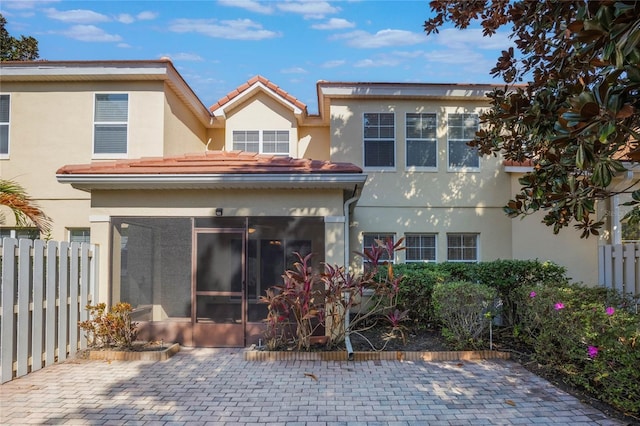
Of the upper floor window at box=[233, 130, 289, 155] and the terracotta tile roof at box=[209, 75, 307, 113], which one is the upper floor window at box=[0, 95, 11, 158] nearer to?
the terracotta tile roof at box=[209, 75, 307, 113]

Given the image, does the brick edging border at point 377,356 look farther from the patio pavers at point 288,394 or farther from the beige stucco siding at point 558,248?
the beige stucco siding at point 558,248

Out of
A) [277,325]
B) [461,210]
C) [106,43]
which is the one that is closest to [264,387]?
[277,325]

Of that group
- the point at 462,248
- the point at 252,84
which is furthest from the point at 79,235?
the point at 462,248

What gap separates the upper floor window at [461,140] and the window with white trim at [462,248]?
209 centimetres

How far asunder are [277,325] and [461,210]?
689 cm

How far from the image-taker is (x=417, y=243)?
12398mm

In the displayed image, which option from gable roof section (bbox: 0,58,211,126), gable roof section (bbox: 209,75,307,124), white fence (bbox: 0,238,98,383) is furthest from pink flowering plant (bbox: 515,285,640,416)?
gable roof section (bbox: 0,58,211,126)

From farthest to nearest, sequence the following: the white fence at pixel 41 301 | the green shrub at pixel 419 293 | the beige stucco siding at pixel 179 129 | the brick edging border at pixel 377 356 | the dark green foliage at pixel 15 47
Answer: the dark green foliage at pixel 15 47 → the beige stucco siding at pixel 179 129 → the green shrub at pixel 419 293 → the brick edging border at pixel 377 356 → the white fence at pixel 41 301

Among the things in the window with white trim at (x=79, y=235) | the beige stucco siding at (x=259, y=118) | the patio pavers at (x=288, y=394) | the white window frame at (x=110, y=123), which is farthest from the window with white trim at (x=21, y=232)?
the beige stucco siding at (x=259, y=118)

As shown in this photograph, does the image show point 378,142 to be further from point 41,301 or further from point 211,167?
point 41,301

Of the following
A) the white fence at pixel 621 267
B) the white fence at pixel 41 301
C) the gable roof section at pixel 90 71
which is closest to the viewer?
the white fence at pixel 41 301

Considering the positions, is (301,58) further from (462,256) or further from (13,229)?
(13,229)

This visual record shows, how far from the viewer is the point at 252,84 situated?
45.8ft

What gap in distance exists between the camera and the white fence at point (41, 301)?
20.9 ft
